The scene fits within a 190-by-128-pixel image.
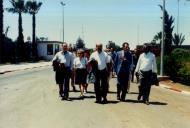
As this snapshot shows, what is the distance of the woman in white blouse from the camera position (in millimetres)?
18531

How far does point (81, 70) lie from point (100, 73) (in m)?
2.22

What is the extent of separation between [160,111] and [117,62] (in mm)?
3191

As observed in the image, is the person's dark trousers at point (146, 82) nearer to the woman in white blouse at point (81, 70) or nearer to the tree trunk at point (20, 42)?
the woman in white blouse at point (81, 70)

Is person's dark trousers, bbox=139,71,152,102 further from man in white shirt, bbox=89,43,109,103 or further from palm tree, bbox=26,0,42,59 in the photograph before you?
palm tree, bbox=26,0,42,59

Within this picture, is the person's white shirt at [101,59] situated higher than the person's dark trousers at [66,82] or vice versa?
the person's white shirt at [101,59]

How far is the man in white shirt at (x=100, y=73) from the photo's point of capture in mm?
16625

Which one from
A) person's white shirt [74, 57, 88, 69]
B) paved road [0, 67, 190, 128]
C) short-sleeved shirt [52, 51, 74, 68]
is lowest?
paved road [0, 67, 190, 128]

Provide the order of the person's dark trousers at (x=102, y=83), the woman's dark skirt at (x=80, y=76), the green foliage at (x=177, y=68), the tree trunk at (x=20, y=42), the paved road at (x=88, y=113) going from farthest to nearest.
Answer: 1. the tree trunk at (x=20, y=42)
2. the green foliage at (x=177, y=68)
3. the woman's dark skirt at (x=80, y=76)
4. the person's dark trousers at (x=102, y=83)
5. the paved road at (x=88, y=113)

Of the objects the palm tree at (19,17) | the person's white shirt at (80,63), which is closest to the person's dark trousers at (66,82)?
the person's white shirt at (80,63)

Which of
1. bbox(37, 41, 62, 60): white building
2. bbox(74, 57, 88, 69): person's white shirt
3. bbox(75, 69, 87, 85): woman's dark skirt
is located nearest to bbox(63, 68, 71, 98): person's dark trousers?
bbox(75, 69, 87, 85): woman's dark skirt

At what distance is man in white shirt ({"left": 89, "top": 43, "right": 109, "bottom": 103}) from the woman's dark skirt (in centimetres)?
190

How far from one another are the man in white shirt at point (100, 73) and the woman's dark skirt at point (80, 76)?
190 cm

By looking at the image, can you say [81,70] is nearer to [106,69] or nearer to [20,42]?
[106,69]

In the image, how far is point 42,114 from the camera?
535 inches
